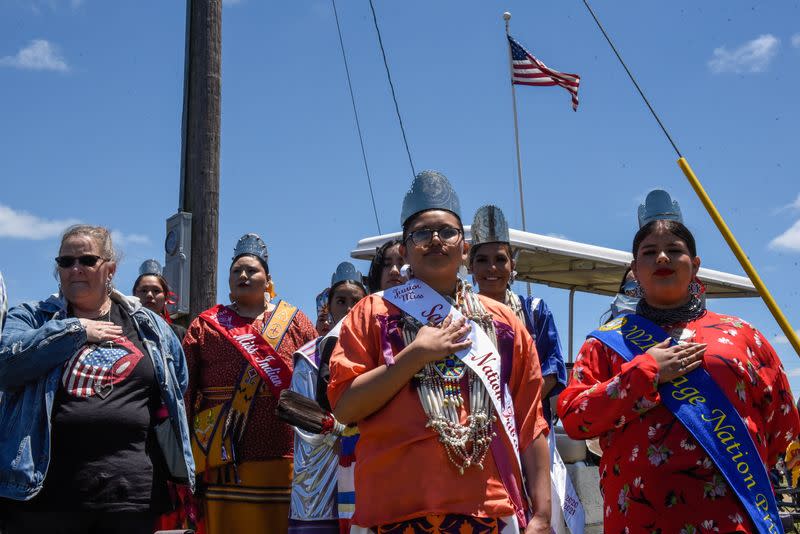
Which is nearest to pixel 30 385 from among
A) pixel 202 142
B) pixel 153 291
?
pixel 153 291

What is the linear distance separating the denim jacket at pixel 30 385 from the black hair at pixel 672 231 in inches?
81.9

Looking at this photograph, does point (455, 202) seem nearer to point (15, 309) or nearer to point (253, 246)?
point (15, 309)

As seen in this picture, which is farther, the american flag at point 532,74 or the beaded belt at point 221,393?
the american flag at point 532,74

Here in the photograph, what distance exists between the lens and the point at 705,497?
2.82m

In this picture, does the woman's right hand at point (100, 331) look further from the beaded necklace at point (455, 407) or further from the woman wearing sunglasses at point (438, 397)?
the beaded necklace at point (455, 407)

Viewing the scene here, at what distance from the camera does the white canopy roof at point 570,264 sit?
28.5ft

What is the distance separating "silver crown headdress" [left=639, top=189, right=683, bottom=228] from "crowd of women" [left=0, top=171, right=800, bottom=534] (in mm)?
19

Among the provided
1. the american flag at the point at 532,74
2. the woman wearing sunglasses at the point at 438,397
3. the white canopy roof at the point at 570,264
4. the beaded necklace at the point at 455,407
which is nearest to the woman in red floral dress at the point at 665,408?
the woman wearing sunglasses at the point at 438,397

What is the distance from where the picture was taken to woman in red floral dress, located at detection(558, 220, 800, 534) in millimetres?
2836

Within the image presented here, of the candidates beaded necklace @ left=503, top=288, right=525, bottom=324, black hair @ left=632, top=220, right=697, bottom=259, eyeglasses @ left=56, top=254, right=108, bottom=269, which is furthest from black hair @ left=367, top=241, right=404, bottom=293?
black hair @ left=632, top=220, right=697, bottom=259

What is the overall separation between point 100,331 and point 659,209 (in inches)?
90.9

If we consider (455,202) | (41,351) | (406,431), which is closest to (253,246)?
(41,351)

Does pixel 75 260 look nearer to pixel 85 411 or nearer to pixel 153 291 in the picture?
pixel 85 411

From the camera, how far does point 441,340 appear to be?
101 inches
